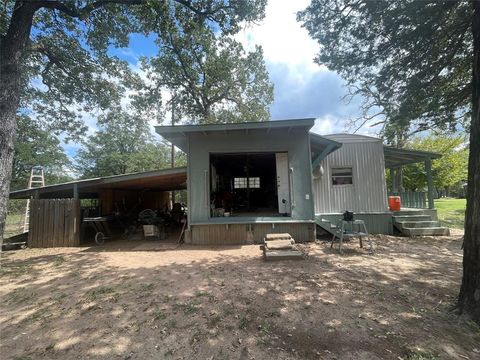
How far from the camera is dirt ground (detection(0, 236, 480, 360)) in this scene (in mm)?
2542

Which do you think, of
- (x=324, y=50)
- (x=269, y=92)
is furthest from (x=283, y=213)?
(x=269, y=92)

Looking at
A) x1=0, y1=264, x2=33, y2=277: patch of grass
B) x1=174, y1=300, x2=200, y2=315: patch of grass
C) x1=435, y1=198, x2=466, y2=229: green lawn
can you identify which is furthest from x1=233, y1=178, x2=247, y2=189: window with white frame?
x1=174, y1=300, x2=200, y2=315: patch of grass

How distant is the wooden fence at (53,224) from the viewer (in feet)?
26.7

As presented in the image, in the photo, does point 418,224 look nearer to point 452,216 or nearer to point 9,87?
point 452,216

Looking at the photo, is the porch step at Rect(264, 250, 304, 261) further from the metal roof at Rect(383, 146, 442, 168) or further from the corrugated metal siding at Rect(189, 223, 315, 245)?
the metal roof at Rect(383, 146, 442, 168)

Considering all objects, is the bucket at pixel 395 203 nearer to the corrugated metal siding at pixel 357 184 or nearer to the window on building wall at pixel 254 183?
the corrugated metal siding at pixel 357 184

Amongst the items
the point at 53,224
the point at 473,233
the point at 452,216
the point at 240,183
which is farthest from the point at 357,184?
the point at 53,224

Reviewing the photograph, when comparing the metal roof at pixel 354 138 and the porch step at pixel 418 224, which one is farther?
the metal roof at pixel 354 138

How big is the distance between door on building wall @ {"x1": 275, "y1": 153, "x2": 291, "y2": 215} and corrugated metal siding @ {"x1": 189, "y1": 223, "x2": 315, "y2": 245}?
0.65 m

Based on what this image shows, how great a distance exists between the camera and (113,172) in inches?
1153

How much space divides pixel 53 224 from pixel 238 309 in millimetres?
8216

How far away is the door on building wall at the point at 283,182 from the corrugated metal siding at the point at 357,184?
6.22 ft

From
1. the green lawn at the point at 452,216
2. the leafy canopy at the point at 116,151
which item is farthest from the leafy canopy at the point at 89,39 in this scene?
Answer: the leafy canopy at the point at 116,151

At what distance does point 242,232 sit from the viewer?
7637 mm
